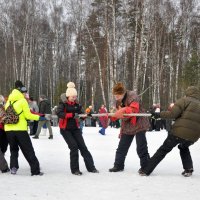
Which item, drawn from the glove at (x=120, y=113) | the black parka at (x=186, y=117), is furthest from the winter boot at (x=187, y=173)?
the glove at (x=120, y=113)

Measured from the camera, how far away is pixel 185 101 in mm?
7059

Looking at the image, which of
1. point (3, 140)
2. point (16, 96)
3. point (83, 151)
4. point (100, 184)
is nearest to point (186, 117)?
point (100, 184)

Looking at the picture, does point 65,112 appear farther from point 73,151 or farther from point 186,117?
point 186,117

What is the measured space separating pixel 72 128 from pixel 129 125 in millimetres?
1043

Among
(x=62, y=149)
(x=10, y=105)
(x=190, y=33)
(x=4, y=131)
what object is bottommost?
(x=62, y=149)

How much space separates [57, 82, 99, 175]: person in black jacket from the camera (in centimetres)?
738

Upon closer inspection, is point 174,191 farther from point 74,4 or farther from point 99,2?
point 74,4

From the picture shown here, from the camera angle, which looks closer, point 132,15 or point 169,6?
point 132,15

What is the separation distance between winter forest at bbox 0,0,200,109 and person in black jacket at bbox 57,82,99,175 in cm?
1633

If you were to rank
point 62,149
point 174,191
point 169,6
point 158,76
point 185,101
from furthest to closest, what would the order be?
1. point 158,76
2. point 169,6
3. point 62,149
4. point 185,101
5. point 174,191

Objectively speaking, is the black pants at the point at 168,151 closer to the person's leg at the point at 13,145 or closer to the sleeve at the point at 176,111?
the sleeve at the point at 176,111

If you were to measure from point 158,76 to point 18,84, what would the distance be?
24.7 metres

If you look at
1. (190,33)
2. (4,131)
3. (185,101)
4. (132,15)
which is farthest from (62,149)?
(190,33)

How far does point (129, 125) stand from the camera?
299 inches
